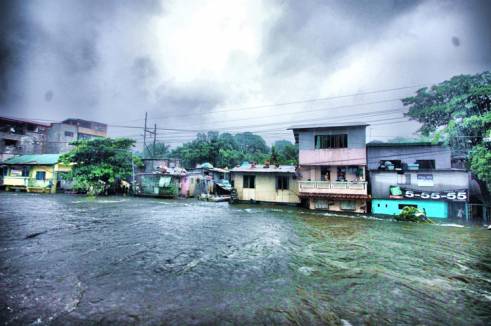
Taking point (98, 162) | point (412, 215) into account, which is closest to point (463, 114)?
point (412, 215)

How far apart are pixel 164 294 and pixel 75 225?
10.1 meters

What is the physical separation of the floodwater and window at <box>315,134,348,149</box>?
12301 mm

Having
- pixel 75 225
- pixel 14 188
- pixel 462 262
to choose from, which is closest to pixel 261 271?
pixel 462 262

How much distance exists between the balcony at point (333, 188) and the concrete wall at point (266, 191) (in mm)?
2789

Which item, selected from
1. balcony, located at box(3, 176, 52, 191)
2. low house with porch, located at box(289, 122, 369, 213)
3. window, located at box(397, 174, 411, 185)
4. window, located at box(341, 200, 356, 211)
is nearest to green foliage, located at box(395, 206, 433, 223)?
window, located at box(397, 174, 411, 185)

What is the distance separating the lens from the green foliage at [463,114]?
1717cm

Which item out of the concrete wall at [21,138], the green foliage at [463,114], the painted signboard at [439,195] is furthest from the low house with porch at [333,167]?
the concrete wall at [21,138]

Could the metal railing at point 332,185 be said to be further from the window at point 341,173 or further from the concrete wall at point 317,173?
the window at point 341,173

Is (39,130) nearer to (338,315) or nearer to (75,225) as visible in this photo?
(75,225)

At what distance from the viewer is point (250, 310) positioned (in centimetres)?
500

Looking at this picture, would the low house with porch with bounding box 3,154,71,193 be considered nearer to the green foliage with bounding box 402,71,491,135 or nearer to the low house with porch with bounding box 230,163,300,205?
the low house with porch with bounding box 230,163,300,205

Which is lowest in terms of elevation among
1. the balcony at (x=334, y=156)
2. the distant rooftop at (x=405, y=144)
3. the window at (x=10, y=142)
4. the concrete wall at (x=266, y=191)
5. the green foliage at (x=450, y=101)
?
the concrete wall at (x=266, y=191)

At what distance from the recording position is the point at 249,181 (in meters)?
27.3

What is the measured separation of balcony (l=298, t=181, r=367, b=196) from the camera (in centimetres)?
2128
